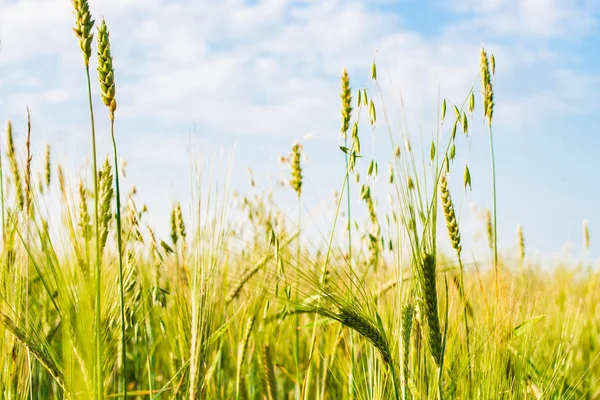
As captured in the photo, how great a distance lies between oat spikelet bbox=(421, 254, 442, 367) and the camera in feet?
4.68

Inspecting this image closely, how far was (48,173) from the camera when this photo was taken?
9.52ft

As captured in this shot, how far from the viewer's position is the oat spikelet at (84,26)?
1.26 m

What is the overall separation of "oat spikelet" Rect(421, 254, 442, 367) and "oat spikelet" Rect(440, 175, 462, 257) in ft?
1.27

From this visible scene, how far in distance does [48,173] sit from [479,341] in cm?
200

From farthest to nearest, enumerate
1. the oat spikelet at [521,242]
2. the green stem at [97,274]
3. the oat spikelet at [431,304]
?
1. the oat spikelet at [521,242]
2. the oat spikelet at [431,304]
3. the green stem at [97,274]

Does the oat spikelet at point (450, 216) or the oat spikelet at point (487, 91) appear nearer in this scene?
the oat spikelet at point (450, 216)

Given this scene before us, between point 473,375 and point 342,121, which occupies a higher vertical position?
point 342,121

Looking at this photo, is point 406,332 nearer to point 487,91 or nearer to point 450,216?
point 450,216

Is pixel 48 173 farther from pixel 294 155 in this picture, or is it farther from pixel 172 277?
pixel 172 277

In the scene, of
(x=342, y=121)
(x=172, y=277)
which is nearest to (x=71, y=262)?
(x=172, y=277)

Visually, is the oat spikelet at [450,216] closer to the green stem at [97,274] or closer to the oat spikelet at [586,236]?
the green stem at [97,274]

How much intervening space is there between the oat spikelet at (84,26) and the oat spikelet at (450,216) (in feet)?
3.16

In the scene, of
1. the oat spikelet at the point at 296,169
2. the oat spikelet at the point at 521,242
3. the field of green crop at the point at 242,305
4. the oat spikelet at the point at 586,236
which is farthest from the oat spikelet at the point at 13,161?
the oat spikelet at the point at 586,236

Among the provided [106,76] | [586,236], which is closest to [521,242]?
[586,236]
